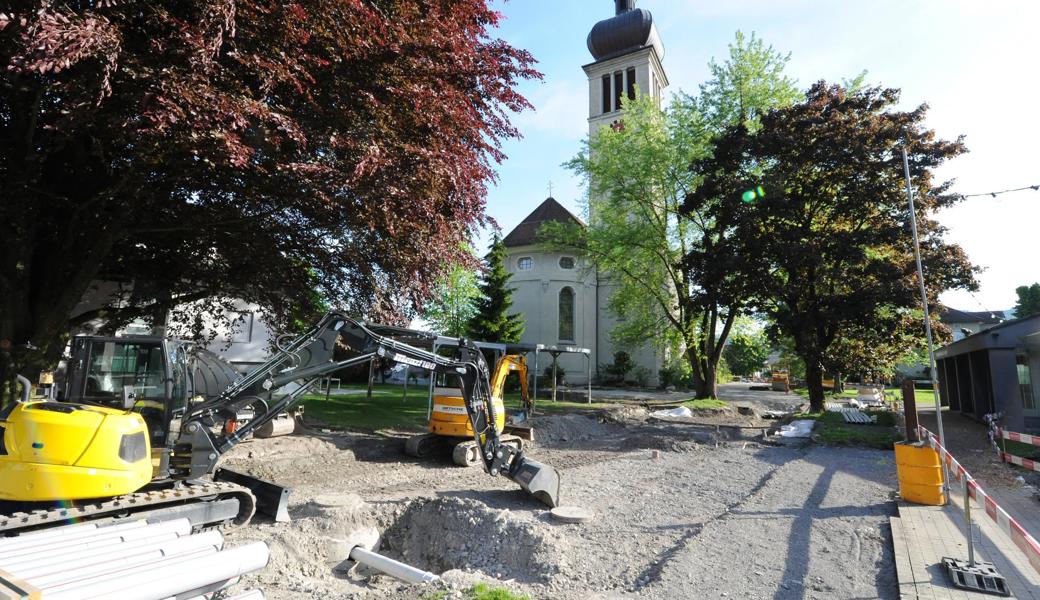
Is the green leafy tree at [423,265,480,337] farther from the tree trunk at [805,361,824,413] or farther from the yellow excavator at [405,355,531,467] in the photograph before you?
the yellow excavator at [405,355,531,467]

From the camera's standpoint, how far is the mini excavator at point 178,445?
498 cm

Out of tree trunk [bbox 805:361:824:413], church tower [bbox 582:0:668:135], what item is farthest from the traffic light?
church tower [bbox 582:0:668:135]

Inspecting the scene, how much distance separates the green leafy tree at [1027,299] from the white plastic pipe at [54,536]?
74.8 meters

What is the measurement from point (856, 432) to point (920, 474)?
8008 mm

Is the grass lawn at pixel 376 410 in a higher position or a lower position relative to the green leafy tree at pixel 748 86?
lower

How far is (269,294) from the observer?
1063 centimetres

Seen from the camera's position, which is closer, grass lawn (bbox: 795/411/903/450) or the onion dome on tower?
grass lawn (bbox: 795/411/903/450)

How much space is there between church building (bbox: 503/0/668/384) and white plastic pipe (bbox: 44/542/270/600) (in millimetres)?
32258

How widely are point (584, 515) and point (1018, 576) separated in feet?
14.8

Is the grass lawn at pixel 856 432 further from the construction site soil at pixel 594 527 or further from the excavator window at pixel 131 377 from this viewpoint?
the excavator window at pixel 131 377

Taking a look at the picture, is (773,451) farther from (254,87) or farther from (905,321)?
(254,87)

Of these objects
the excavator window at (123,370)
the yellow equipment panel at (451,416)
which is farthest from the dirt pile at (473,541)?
the yellow equipment panel at (451,416)

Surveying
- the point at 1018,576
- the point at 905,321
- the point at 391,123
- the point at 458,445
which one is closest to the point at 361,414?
the point at 458,445

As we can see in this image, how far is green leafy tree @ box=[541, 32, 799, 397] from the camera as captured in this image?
2325 cm
